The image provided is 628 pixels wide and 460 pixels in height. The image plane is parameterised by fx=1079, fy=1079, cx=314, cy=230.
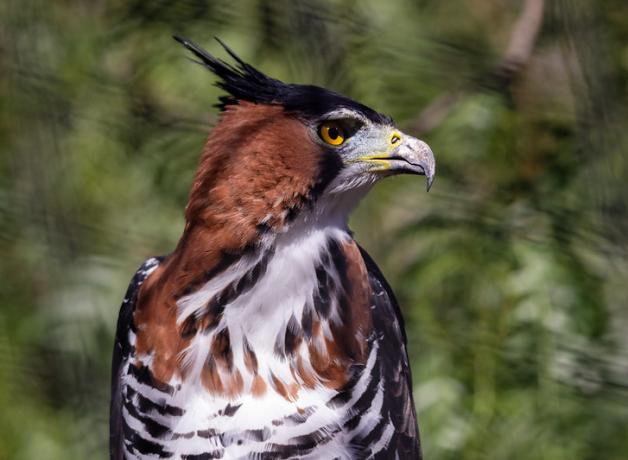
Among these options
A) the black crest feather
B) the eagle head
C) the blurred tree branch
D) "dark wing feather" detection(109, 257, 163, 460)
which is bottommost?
"dark wing feather" detection(109, 257, 163, 460)

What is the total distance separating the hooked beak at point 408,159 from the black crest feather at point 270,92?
0.08 metres

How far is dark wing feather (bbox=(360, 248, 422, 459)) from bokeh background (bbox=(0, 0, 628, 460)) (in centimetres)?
52

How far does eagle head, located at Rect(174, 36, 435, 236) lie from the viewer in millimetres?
2316

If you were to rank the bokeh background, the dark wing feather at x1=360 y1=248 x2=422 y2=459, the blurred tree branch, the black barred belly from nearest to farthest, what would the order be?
the black barred belly → the dark wing feather at x1=360 y1=248 x2=422 y2=459 → the blurred tree branch → the bokeh background

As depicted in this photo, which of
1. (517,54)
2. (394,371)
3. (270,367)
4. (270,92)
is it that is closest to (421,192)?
(517,54)

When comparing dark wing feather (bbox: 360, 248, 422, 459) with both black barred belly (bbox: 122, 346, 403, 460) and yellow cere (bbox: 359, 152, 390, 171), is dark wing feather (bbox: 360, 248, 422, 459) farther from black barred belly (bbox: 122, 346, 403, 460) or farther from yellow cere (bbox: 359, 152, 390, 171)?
yellow cere (bbox: 359, 152, 390, 171)

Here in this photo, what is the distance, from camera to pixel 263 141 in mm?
2355

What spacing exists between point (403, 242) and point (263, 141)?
3.90 ft

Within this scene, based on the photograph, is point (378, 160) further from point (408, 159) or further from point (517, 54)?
point (517, 54)

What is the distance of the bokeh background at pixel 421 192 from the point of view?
112 inches

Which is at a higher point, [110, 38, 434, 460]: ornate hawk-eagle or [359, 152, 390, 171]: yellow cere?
[359, 152, 390, 171]: yellow cere

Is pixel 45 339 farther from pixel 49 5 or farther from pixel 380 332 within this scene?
pixel 380 332

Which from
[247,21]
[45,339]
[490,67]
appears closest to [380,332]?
[490,67]

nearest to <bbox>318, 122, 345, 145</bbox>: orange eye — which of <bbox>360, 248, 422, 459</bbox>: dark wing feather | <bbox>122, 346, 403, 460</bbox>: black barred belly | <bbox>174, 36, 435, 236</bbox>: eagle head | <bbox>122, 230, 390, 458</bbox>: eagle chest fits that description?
<bbox>174, 36, 435, 236</bbox>: eagle head
